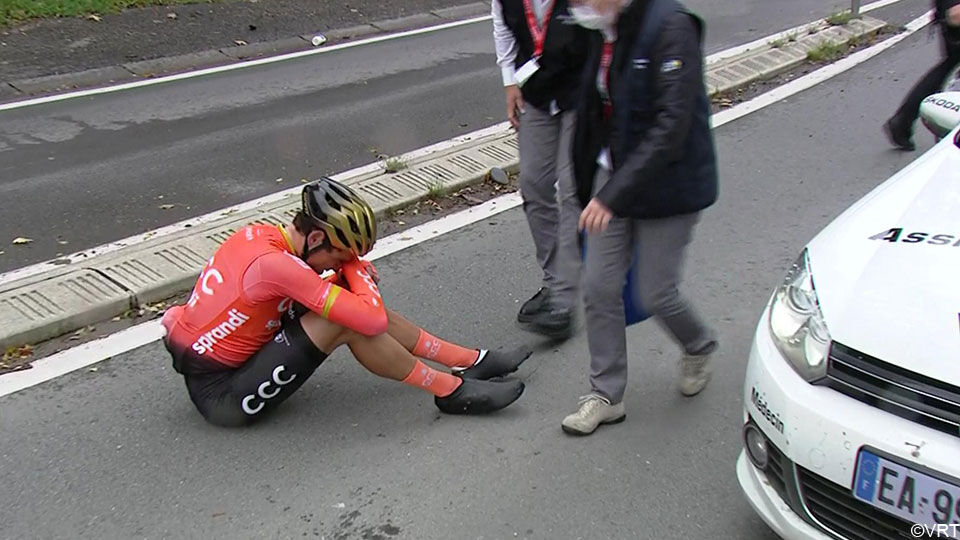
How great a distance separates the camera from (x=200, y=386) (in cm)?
355

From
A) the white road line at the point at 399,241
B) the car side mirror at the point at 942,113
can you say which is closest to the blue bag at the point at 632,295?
the car side mirror at the point at 942,113

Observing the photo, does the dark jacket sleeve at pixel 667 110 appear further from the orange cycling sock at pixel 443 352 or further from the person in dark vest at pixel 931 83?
the person in dark vest at pixel 931 83

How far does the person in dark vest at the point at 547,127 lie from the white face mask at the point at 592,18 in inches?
32.8

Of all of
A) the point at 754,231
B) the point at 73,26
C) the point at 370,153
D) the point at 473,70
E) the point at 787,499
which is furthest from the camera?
the point at 73,26

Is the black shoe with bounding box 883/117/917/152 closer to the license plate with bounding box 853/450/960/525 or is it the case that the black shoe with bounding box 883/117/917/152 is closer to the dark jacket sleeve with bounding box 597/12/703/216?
the dark jacket sleeve with bounding box 597/12/703/216

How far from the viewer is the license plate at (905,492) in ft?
7.27

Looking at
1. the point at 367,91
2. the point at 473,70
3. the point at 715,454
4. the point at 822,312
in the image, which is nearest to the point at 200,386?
the point at 715,454

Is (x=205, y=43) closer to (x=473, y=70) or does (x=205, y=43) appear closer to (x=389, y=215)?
(x=473, y=70)

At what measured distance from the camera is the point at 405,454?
3467mm

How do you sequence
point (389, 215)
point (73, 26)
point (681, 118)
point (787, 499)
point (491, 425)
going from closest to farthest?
point (787, 499) → point (681, 118) → point (491, 425) → point (389, 215) → point (73, 26)

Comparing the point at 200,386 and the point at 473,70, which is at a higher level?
the point at 200,386

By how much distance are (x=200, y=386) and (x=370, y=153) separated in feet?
11.6

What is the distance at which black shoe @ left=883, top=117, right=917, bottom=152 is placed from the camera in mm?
6418

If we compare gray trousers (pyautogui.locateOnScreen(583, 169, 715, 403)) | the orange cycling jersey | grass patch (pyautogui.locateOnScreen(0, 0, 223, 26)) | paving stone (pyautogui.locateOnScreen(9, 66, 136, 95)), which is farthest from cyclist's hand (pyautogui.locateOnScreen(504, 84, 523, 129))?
grass patch (pyautogui.locateOnScreen(0, 0, 223, 26))
